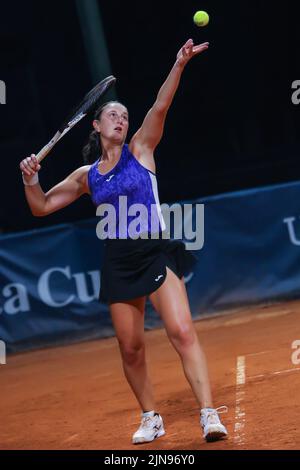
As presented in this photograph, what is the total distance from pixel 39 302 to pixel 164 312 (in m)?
6.36

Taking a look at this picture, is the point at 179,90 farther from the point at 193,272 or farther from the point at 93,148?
the point at 93,148

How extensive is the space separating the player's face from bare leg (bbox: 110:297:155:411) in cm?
105

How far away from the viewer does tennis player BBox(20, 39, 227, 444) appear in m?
5.02

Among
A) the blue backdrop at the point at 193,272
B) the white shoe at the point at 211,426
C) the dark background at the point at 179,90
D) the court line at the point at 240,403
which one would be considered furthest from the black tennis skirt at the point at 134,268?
the dark background at the point at 179,90

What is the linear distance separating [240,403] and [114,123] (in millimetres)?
2251

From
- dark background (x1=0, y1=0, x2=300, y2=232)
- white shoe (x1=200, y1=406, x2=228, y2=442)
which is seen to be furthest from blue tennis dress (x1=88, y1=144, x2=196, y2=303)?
dark background (x1=0, y1=0, x2=300, y2=232)

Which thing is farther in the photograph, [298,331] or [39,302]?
[39,302]

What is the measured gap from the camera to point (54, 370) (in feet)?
30.9

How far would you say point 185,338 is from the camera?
16.4 ft

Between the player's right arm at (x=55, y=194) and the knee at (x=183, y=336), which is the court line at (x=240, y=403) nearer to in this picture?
the knee at (x=183, y=336)

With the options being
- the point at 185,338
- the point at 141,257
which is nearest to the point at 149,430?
the point at 185,338

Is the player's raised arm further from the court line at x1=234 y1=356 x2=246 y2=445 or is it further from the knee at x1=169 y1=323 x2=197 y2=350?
the court line at x1=234 y1=356 x2=246 y2=445
